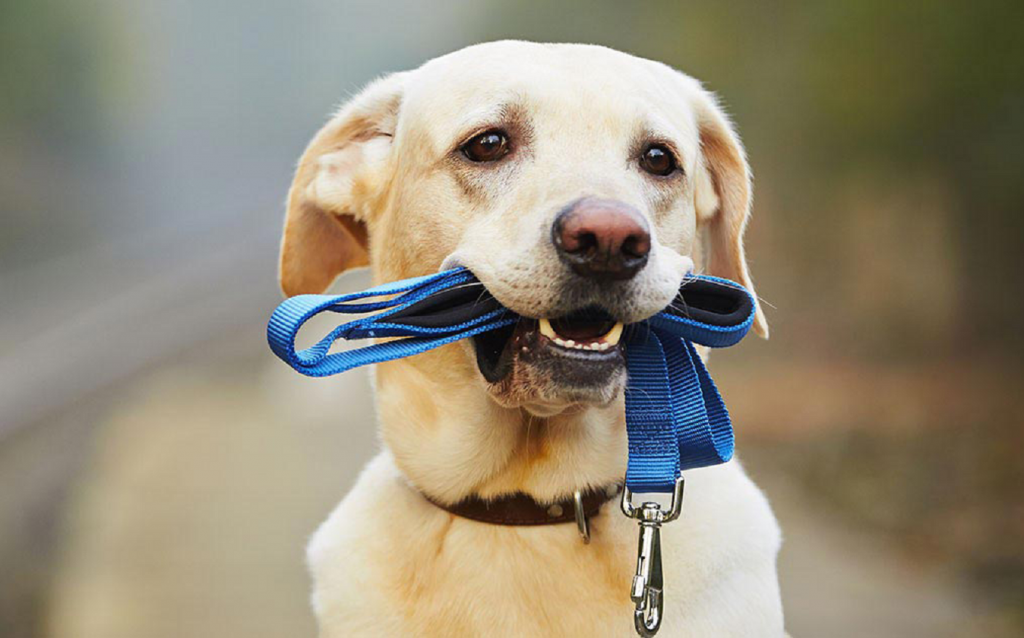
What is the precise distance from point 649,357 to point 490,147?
22.1 inches

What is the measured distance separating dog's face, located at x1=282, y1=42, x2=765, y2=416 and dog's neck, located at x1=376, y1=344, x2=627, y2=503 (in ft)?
0.23

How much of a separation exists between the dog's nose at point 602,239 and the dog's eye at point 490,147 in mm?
396

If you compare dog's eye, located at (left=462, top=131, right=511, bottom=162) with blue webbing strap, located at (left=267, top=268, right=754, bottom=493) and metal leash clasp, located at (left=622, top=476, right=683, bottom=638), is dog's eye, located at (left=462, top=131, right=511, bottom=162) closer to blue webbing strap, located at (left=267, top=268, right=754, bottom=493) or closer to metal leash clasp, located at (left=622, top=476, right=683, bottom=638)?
blue webbing strap, located at (left=267, top=268, right=754, bottom=493)

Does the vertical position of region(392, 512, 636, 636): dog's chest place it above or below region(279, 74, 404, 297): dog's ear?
below

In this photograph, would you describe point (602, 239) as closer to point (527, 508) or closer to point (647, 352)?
point (647, 352)

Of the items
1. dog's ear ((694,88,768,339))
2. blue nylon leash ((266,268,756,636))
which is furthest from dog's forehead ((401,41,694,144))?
blue nylon leash ((266,268,756,636))

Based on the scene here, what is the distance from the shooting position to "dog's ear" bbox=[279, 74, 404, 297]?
2.52m

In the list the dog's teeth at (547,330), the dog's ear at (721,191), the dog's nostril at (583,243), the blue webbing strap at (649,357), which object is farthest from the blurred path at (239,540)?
the dog's nostril at (583,243)

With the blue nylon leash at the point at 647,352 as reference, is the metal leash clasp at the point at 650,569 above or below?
below

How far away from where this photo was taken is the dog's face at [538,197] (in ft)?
6.18

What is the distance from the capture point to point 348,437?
6863 mm

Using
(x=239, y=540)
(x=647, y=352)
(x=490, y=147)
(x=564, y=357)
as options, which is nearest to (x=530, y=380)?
(x=564, y=357)

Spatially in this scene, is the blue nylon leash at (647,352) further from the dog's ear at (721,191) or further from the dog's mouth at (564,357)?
the dog's ear at (721,191)

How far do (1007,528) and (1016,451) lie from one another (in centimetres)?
36
